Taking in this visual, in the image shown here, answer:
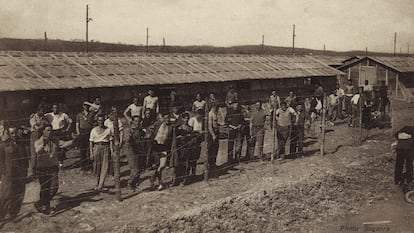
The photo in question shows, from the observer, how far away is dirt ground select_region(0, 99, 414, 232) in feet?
24.8

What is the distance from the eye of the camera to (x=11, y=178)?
25.0 ft

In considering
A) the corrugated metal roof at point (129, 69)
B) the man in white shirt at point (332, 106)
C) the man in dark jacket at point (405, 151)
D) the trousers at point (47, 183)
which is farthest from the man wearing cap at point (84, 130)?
the man in white shirt at point (332, 106)

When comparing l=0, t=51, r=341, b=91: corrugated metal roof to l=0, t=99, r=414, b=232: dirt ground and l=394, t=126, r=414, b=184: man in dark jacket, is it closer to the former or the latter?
l=0, t=99, r=414, b=232: dirt ground

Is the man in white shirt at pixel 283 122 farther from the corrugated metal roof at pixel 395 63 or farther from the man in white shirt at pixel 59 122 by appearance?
the corrugated metal roof at pixel 395 63

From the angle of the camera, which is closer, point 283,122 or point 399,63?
point 283,122

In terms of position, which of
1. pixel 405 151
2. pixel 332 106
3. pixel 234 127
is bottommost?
pixel 405 151

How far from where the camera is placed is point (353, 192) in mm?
9742

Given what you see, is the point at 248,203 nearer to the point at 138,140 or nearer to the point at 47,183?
the point at 138,140

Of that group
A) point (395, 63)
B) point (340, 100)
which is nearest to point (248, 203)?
point (340, 100)

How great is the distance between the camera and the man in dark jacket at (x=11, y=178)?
7595 mm

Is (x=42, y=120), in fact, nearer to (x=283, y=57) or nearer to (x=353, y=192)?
(x=353, y=192)

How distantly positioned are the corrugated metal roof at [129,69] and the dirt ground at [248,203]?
2.40 meters

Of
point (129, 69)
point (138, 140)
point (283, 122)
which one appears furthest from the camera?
point (129, 69)

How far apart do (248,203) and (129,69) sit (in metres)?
7.82
